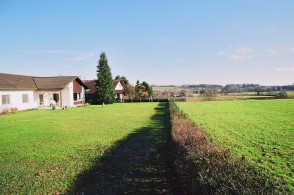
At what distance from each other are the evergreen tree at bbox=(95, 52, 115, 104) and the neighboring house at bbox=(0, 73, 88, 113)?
4.56m

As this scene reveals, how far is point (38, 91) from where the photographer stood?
128ft

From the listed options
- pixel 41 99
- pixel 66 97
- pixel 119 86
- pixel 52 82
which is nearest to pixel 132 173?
pixel 66 97

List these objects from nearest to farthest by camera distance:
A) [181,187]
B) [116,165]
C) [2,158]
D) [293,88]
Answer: [181,187] < [116,165] < [2,158] < [293,88]

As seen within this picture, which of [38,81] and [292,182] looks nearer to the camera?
[292,182]

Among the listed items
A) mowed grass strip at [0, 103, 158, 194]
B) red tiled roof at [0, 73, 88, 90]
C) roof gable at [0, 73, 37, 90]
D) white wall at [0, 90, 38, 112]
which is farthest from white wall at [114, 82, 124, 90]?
mowed grass strip at [0, 103, 158, 194]

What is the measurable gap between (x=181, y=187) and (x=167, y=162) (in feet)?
8.83

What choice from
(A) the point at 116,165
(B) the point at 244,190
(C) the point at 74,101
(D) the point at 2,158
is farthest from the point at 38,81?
(B) the point at 244,190

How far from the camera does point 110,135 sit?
15.2 meters

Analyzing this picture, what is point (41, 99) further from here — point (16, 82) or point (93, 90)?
point (93, 90)

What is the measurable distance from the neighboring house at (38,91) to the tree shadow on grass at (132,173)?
2632cm

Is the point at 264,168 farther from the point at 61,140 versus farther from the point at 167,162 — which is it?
the point at 61,140

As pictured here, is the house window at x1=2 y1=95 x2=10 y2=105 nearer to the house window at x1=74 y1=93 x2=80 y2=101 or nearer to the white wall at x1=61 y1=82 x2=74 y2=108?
the white wall at x1=61 y1=82 x2=74 y2=108

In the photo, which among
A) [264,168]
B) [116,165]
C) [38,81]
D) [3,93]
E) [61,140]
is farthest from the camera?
[38,81]

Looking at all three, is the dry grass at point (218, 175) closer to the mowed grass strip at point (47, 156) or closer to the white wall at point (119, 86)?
the mowed grass strip at point (47, 156)
